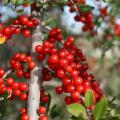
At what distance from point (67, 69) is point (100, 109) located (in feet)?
1.23

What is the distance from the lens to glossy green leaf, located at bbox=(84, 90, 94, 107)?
2033 millimetres

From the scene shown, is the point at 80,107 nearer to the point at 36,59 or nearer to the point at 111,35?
the point at 36,59

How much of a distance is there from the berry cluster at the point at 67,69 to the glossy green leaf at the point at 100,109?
8.0 inches

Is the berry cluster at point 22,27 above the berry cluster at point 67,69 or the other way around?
above

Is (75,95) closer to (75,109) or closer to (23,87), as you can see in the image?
(75,109)

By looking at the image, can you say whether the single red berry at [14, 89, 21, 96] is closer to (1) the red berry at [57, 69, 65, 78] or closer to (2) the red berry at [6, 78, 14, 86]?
(2) the red berry at [6, 78, 14, 86]

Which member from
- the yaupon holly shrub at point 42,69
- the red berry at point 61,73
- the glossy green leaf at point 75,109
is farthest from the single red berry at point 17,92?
the glossy green leaf at point 75,109

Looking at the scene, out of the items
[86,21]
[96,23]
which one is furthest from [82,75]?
[96,23]

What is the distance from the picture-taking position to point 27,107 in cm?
238

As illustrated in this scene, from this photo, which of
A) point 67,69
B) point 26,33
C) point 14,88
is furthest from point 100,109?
point 26,33

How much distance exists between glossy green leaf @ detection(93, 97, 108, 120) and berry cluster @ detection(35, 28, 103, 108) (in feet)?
0.67

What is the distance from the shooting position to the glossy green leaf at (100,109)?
1.96 metres

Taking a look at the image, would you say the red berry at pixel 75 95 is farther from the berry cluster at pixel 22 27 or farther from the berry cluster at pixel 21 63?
the berry cluster at pixel 22 27

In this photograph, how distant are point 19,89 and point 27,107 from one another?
0.12 m
